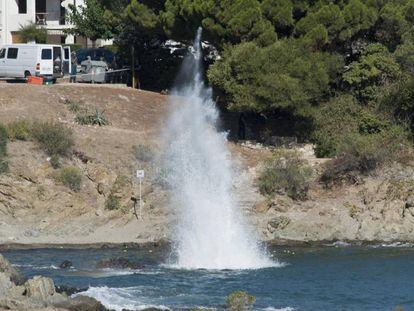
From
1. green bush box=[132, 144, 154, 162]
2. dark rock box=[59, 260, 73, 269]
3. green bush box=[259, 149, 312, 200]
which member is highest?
green bush box=[132, 144, 154, 162]

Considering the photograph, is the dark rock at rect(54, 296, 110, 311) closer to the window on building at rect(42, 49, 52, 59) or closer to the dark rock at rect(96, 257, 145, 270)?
the dark rock at rect(96, 257, 145, 270)

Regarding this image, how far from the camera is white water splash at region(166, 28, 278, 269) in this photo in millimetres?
42531

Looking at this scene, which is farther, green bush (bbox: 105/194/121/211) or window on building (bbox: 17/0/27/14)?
window on building (bbox: 17/0/27/14)

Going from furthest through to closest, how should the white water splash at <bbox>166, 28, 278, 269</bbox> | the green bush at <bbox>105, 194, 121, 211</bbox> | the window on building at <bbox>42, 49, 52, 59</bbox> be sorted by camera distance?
the window on building at <bbox>42, 49, 52, 59</bbox>, the green bush at <bbox>105, 194, 121, 211</bbox>, the white water splash at <bbox>166, 28, 278, 269</bbox>

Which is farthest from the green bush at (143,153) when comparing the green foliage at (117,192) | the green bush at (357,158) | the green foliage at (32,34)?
the green foliage at (32,34)

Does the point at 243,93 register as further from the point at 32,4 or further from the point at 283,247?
the point at 32,4

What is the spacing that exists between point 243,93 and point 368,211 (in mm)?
6998

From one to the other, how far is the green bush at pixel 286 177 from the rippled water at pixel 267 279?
13.3 feet

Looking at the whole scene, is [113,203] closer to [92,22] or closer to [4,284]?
[4,284]

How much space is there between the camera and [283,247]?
4544 cm

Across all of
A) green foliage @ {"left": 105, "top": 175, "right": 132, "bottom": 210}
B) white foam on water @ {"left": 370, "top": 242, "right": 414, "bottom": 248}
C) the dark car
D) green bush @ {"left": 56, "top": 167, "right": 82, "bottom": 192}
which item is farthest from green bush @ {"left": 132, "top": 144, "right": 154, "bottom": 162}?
the dark car

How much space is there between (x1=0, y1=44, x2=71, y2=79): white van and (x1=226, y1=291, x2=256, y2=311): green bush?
26.7 m

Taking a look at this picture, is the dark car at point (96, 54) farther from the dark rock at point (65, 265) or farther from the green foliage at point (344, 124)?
the dark rock at point (65, 265)

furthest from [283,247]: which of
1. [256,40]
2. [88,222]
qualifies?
[256,40]
